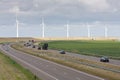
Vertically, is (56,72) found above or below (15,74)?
below

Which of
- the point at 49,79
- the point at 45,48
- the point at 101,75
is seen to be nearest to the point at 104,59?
the point at 101,75

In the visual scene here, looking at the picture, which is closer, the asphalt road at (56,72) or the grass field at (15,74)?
the grass field at (15,74)

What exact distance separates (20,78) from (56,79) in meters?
5.29

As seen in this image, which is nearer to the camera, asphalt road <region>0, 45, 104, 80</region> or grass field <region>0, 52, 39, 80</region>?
grass field <region>0, 52, 39, 80</region>

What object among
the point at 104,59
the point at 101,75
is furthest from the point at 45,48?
the point at 101,75

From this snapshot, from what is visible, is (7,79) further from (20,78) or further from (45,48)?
(45,48)

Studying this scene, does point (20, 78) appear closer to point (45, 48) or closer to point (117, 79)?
point (117, 79)

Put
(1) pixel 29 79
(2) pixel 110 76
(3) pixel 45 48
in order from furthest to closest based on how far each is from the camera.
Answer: (3) pixel 45 48 < (2) pixel 110 76 < (1) pixel 29 79

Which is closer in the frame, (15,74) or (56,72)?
(15,74)

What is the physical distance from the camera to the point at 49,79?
183ft

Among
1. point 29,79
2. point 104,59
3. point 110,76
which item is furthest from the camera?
point 104,59

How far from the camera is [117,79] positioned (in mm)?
55000

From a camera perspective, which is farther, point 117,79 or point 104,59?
point 104,59

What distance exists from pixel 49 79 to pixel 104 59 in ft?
143
